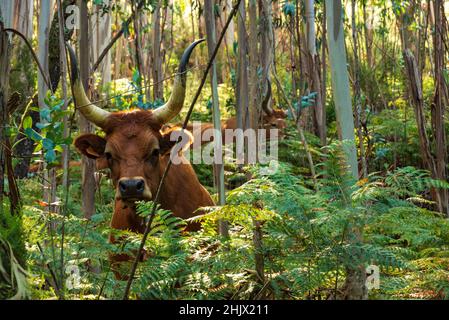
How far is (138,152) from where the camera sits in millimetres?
6715

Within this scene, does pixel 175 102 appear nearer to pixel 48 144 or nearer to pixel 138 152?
pixel 138 152

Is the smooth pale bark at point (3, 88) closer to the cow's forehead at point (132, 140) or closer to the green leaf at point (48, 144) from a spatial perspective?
the green leaf at point (48, 144)

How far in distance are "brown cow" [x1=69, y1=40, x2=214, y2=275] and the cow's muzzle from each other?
0.19ft

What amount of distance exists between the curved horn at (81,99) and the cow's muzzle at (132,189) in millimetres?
698

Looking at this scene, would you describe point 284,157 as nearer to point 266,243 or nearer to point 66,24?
point 66,24

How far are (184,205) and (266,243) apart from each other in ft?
7.81

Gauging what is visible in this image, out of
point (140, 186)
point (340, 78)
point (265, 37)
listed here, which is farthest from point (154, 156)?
point (265, 37)

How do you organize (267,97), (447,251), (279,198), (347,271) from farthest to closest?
(267,97) < (447,251) < (279,198) < (347,271)

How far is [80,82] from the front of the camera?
6438 millimetres

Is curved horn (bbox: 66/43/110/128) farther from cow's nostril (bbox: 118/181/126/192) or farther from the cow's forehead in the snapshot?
cow's nostril (bbox: 118/181/126/192)

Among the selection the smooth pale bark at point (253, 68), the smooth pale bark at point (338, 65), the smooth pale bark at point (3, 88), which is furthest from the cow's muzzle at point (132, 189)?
the smooth pale bark at point (3, 88)

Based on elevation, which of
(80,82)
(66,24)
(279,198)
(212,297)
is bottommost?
(212,297)

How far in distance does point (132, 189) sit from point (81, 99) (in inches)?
39.2
